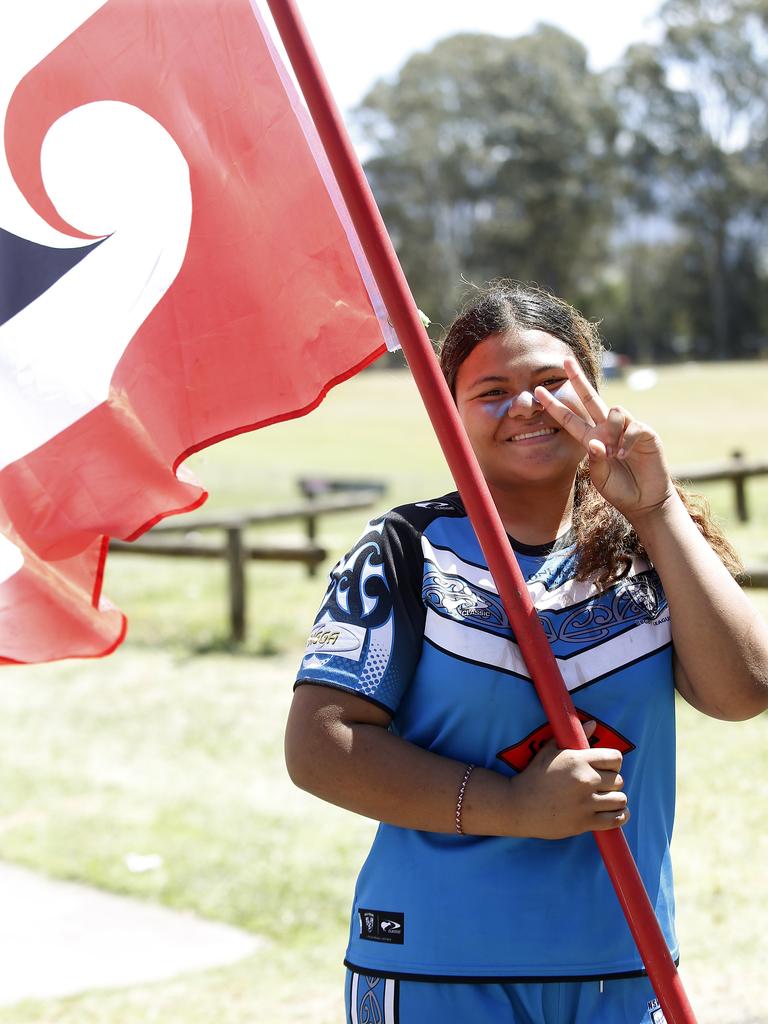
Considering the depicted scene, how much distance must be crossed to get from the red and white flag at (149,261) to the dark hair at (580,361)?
23cm

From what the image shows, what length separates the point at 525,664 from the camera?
2.04 m

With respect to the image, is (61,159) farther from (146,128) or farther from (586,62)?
(586,62)

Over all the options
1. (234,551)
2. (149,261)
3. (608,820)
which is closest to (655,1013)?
(608,820)

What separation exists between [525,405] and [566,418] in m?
0.08

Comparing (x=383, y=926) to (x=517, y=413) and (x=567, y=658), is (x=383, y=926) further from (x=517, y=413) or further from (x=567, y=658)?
(x=517, y=413)

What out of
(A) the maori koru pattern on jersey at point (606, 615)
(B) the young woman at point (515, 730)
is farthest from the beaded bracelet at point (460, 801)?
(A) the maori koru pattern on jersey at point (606, 615)

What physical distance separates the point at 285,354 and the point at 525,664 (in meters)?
0.88

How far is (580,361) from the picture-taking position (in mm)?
2393

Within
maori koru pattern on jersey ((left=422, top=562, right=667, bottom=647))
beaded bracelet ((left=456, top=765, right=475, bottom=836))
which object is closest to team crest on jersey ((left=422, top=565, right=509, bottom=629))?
maori koru pattern on jersey ((left=422, top=562, right=667, bottom=647))

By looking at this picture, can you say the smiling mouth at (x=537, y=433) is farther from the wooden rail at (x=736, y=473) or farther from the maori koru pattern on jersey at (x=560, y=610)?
the wooden rail at (x=736, y=473)

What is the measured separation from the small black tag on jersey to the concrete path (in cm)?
278

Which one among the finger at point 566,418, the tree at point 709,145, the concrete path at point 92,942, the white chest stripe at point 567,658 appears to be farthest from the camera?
the tree at point 709,145

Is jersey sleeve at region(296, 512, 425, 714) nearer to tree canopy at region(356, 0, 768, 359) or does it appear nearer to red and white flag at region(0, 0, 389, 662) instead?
red and white flag at region(0, 0, 389, 662)

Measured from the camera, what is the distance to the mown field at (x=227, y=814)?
4457mm
